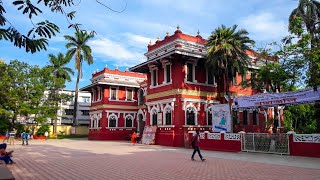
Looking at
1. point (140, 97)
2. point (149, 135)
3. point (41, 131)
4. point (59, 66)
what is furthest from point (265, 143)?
point (59, 66)

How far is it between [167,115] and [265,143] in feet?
33.0

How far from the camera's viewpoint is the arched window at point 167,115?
26562 mm

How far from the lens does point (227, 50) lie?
2314 cm

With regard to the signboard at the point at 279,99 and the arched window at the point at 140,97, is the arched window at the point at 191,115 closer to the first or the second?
the signboard at the point at 279,99

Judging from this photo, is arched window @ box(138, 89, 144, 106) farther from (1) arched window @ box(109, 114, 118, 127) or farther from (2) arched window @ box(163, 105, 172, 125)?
(2) arched window @ box(163, 105, 172, 125)

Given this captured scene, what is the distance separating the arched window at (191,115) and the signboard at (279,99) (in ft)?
14.3

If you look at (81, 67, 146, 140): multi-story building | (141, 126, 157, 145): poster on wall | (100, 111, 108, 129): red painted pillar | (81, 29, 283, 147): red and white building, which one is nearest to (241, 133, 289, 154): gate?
(81, 29, 283, 147): red and white building

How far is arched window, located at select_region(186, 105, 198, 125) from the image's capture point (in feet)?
85.5

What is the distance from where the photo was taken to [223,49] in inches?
918

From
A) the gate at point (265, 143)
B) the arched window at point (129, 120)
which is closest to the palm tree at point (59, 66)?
the arched window at point (129, 120)

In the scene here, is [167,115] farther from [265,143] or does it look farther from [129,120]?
[129,120]

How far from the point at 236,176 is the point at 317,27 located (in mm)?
14174

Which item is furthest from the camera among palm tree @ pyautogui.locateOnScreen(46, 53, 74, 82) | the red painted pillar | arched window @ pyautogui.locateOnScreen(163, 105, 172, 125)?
palm tree @ pyautogui.locateOnScreen(46, 53, 74, 82)

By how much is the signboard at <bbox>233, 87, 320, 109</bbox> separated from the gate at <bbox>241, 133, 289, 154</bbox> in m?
2.33
